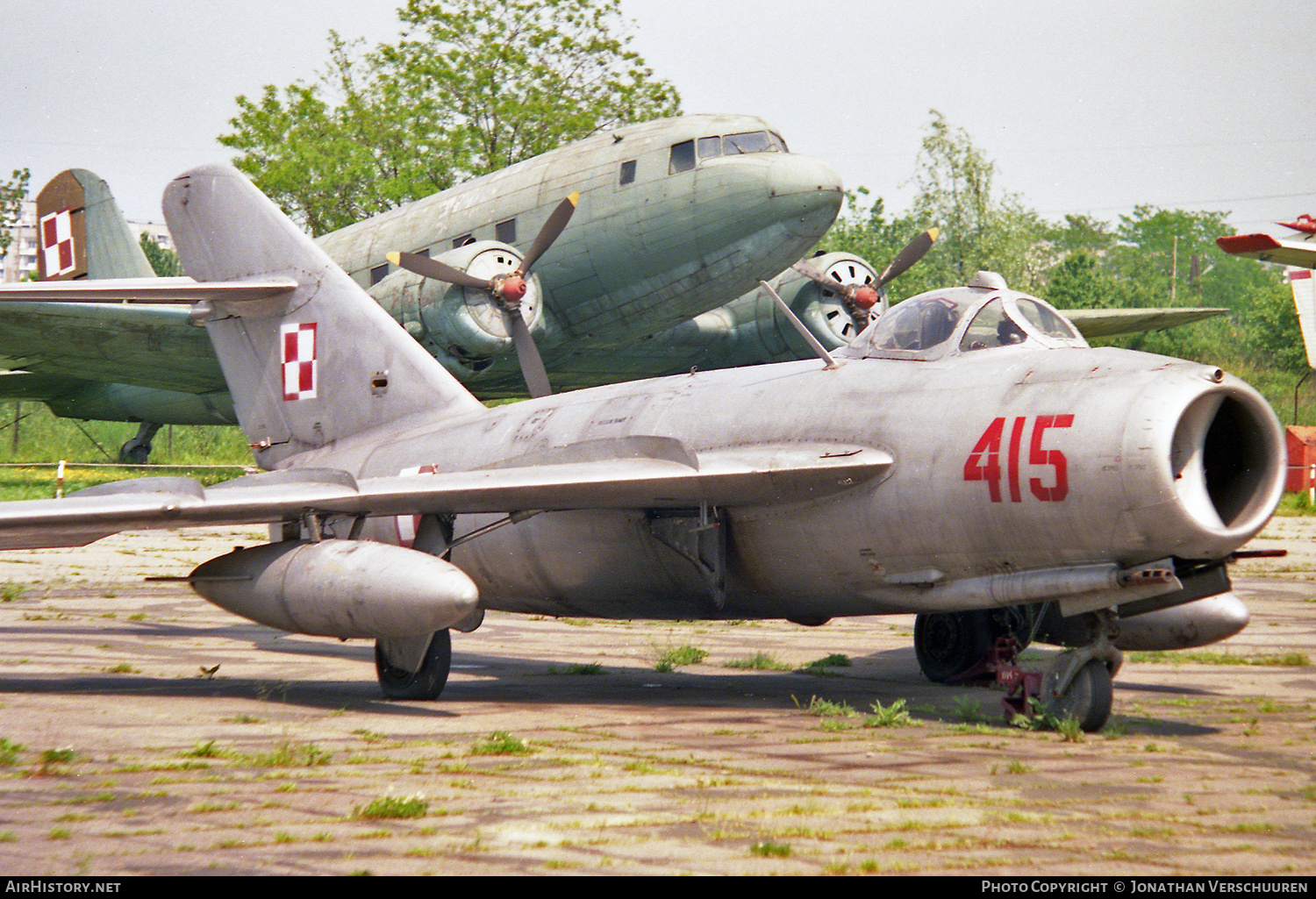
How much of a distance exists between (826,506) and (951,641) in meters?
2.83

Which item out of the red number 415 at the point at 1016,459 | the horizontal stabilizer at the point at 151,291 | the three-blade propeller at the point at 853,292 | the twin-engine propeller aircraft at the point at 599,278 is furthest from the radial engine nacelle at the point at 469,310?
the red number 415 at the point at 1016,459

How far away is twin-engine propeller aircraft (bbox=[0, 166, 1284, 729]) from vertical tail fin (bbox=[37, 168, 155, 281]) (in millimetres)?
22002

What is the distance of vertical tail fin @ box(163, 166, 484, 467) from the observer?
13367 mm

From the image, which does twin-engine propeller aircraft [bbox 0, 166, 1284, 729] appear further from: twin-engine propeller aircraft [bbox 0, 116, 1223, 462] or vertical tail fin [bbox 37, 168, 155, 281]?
vertical tail fin [bbox 37, 168, 155, 281]

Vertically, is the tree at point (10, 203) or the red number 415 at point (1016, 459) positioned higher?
the tree at point (10, 203)

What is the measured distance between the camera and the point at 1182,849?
558 cm

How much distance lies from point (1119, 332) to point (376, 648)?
22.0 meters

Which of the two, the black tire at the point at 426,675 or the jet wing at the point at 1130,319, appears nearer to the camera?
the black tire at the point at 426,675

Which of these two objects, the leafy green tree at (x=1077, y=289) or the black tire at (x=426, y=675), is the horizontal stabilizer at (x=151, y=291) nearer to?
the black tire at (x=426, y=675)

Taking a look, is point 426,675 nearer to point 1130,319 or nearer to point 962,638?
point 962,638

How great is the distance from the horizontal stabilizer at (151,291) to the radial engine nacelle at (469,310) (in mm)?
10475

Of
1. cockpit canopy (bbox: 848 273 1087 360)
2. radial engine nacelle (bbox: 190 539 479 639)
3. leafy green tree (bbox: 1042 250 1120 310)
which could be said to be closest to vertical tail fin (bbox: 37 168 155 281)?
radial engine nacelle (bbox: 190 539 479 639)

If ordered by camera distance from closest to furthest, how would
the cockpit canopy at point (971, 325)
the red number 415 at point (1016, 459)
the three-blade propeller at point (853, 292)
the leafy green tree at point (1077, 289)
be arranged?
1. the red number 415 at point (1016, 459)
2. the cockpit canopy at point (971, 325)
3. the three-blade propeller at point (853, 292)
4. the leafy green tree at point (1077, 289)

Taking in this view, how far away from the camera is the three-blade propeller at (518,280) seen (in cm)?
2186
